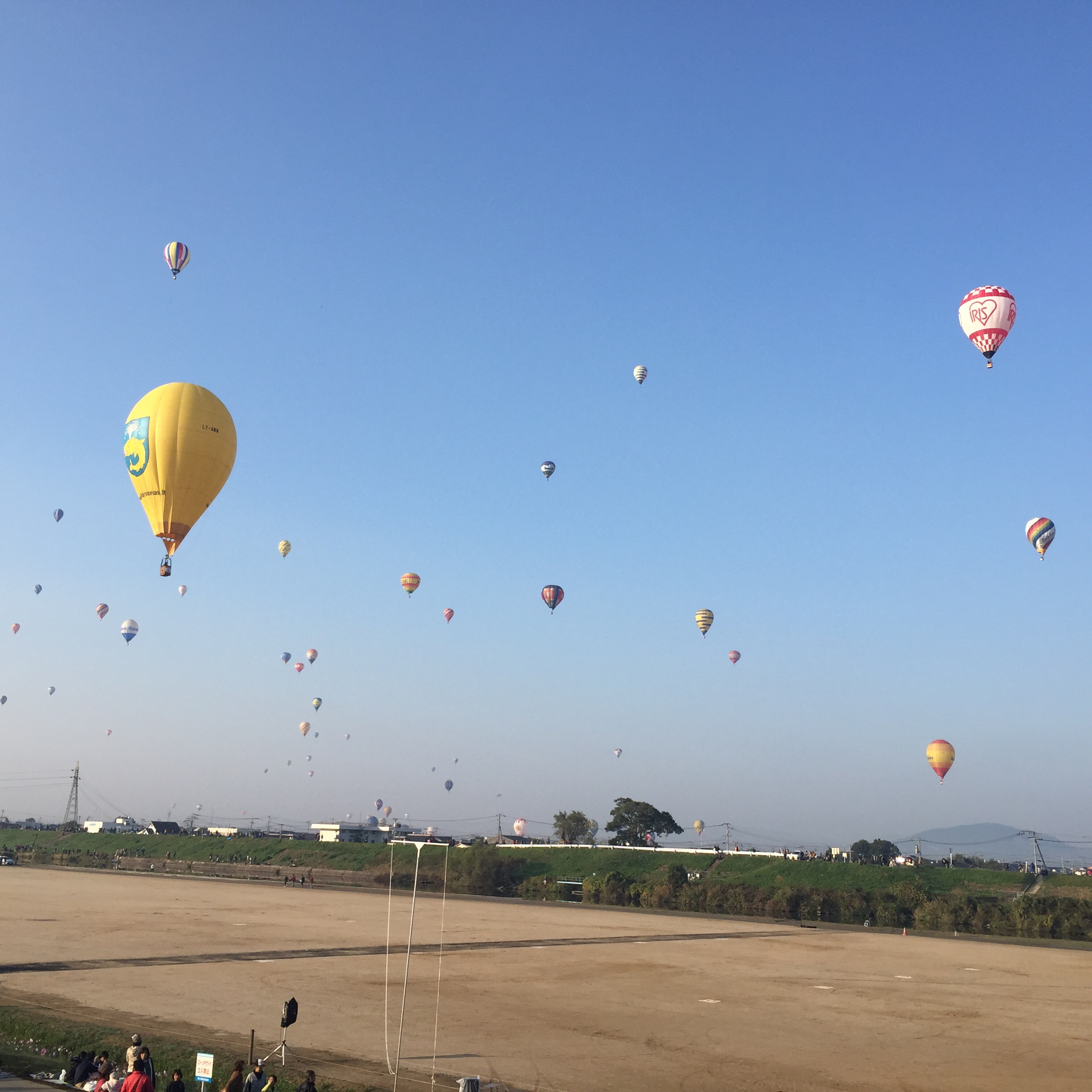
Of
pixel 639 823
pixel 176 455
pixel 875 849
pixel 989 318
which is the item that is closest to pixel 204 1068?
pixel 176 455

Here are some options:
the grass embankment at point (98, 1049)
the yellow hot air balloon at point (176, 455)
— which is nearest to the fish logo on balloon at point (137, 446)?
the yellow hot air balloon at point (176, 455)

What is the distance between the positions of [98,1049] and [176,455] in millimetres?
19657

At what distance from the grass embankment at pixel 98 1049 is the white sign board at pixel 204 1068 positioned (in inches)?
108

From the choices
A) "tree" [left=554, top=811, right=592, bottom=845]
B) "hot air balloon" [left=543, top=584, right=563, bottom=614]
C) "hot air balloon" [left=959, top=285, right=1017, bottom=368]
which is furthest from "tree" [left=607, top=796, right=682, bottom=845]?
"hot air balloon" [left=959, top=285, right=1017, bottom=368]

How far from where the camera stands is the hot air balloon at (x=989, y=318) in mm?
41000

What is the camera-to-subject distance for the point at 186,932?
39.1m

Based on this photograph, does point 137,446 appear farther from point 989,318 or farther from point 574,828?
point 574,828

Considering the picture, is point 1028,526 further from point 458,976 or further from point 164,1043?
point 164,1043

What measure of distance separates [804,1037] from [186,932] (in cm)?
2642

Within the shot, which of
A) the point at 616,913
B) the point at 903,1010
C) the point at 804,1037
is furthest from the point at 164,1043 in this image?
the point at 616,913

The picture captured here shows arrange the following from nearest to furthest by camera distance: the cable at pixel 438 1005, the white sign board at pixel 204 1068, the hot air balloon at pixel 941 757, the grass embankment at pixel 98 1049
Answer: the white sign board at pixel 204 1068 < the grass embankment at pixel 98 1049 < the cable at pixel 438 1005 < the hot air balloon at pixel 941 757

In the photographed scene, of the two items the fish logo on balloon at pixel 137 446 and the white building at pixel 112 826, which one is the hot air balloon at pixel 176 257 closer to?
the fish logo on balloon at pixel 137 446

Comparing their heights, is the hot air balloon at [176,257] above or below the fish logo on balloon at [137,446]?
above

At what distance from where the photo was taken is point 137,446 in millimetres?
33938
